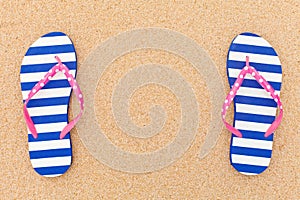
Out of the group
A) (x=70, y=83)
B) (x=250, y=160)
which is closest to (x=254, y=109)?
Result: (x=250, y=160)

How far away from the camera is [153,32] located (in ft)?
2.87

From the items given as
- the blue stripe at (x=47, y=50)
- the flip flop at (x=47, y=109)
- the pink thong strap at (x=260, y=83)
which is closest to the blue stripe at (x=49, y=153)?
the flip flop at (x=47, y=109)

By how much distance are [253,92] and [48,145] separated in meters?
0.49

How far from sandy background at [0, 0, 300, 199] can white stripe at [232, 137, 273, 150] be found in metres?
0.02

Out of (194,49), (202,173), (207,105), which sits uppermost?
(194,49)

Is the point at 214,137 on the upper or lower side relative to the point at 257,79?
lower

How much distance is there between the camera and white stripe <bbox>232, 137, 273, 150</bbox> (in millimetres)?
848

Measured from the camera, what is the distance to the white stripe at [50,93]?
0.85m

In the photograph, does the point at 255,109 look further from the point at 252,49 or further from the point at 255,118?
the point at 252,49

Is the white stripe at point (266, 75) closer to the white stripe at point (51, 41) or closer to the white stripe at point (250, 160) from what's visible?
the white stripe at point (250, 160)

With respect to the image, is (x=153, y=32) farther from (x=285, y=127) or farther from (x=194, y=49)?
(x=285, y=127)

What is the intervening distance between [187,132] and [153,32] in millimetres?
250

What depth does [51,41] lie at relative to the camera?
0.85 m

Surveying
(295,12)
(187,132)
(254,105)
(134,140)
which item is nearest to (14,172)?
(134,140)
